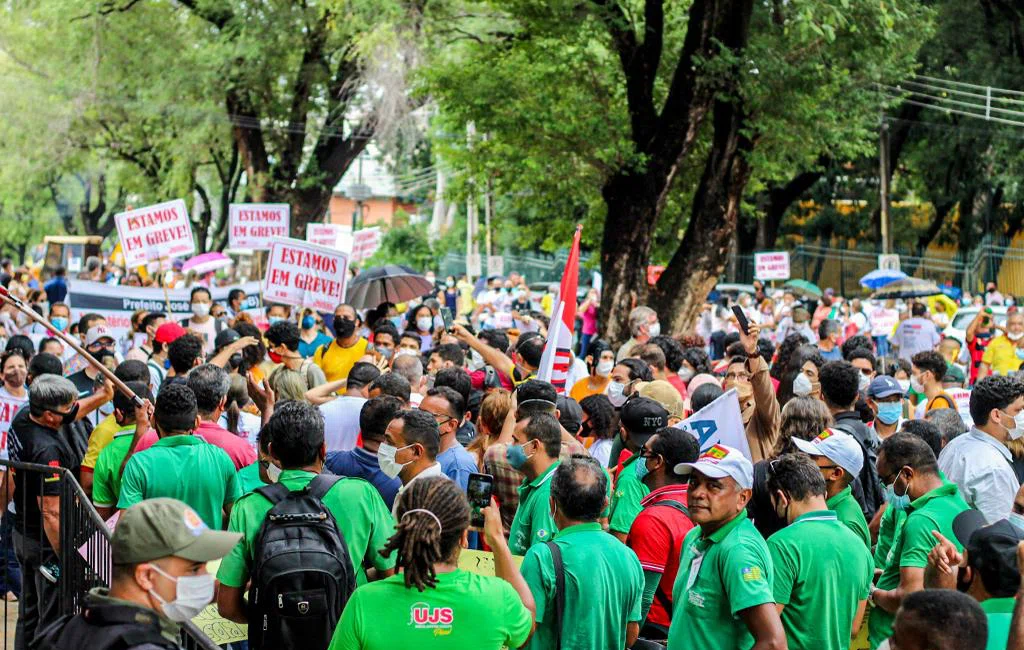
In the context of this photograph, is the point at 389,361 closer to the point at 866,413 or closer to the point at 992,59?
the point at 866,413

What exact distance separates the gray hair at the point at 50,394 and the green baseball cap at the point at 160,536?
3.81 m

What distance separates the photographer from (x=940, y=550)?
15.3 ft

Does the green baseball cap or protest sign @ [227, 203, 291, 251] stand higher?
protest sign @ [227, 203, 291, 251]

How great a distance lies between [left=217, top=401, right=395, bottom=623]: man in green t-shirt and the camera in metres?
4.96

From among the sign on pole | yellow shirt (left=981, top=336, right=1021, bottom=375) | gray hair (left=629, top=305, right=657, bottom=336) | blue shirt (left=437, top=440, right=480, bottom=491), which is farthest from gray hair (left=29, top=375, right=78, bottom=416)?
the sign on pole

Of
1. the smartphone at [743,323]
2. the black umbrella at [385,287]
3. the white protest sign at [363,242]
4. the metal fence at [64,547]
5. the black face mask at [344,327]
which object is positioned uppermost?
the white protest sign at [363,242]

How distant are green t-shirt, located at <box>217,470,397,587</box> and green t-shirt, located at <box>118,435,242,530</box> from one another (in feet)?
3.16

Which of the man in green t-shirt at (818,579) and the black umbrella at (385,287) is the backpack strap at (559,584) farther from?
the black umbrella at (385,287)

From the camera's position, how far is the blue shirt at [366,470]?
5.94m

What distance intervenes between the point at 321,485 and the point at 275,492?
0.19 m

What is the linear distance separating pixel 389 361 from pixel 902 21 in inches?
387

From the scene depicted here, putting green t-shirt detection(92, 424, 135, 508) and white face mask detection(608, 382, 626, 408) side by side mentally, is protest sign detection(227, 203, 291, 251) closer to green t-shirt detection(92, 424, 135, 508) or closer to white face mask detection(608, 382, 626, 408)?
white face mask detection(608, 382, 626, 408)

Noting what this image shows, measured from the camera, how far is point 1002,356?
1505cm

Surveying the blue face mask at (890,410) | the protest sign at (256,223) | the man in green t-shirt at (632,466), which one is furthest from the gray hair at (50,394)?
the protest sign at (256,223)
